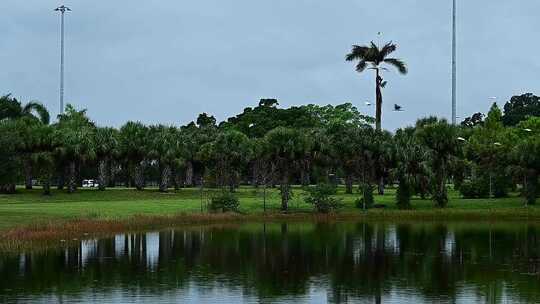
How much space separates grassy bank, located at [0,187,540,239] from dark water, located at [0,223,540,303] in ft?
13.6

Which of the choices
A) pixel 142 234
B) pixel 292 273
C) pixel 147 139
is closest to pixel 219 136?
pixel 147 139

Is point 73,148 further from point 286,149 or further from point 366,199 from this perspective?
point 366,199

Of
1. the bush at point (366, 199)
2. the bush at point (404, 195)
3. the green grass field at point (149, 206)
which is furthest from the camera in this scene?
the bush at point (404, 195)

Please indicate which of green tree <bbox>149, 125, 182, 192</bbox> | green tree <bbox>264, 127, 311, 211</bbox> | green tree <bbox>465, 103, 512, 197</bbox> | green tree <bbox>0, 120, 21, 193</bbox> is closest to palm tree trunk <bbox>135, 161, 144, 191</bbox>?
green tree <bbox>149, 125, 182, 192</bbox>

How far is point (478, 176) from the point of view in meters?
87.7

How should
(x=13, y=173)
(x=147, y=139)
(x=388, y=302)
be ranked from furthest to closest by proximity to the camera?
(x=147, y=139) → (x=13, y=173) → (x=388, y=302)

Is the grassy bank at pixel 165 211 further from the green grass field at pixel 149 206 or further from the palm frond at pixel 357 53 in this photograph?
the palm frond at pixel 357 53

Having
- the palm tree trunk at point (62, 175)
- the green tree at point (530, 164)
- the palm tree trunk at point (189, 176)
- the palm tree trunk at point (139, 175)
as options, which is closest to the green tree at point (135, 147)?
the palm tree trunk at point (139, 175)

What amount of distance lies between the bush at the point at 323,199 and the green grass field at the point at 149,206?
4.76 ft

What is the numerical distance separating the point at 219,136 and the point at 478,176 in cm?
3191

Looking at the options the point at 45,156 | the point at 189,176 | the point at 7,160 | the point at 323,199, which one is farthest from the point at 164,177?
the point at 7,160

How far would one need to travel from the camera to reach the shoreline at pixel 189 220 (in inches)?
1784

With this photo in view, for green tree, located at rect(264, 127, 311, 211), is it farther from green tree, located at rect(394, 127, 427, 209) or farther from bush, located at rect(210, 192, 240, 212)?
green tree, located at rect(394, 127, 427, 209)

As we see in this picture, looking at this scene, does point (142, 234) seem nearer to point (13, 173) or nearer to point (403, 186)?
point (13, 173)
